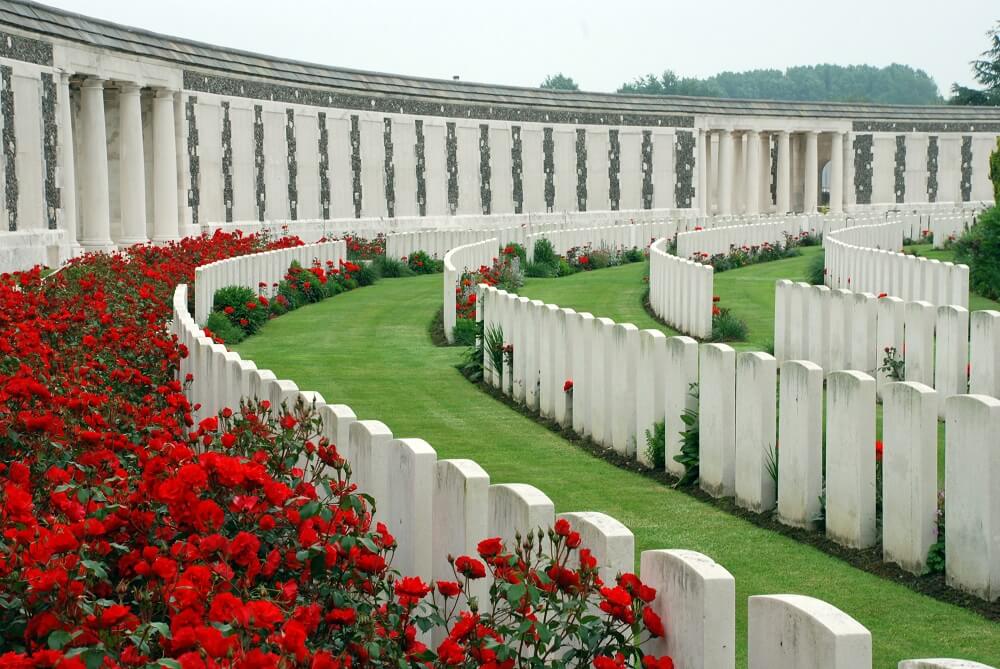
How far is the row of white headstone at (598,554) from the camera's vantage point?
2.73 meters

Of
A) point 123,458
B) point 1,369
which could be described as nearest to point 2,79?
point 1,369

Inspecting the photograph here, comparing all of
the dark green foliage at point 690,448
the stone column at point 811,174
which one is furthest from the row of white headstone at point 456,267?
the stone column at point 811,174

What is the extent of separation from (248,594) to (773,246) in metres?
28.4

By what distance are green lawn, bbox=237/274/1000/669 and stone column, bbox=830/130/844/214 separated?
37.0 meters

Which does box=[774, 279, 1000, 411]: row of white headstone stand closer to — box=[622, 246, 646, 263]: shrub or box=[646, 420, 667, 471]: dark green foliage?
box=[646, 420, 667, 471]: dark green foliage

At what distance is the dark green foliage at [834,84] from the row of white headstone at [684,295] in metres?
123

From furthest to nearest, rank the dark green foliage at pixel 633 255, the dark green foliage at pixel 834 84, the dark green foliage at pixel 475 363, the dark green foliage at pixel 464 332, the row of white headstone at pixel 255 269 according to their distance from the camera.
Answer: the dark green foliage at pixel 834 84 < the dark green foliage at pixel 633 255 < the row of white headstone at pixel 255 269 < the dark green foliage at pixel 464 332 < the dark green foliage at pixel 475 363

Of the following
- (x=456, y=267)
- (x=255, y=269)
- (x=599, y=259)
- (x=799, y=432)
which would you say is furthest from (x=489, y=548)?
(x=599, y=259)

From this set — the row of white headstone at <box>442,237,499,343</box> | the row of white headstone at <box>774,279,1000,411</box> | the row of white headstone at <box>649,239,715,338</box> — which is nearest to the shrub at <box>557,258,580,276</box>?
the row of white headstone at <box>442,237,499,343</box>

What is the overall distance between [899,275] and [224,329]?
8.01 m

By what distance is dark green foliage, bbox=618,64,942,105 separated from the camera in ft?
473

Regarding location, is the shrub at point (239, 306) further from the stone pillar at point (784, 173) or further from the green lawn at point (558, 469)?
the stone pillar at point (784, 173)

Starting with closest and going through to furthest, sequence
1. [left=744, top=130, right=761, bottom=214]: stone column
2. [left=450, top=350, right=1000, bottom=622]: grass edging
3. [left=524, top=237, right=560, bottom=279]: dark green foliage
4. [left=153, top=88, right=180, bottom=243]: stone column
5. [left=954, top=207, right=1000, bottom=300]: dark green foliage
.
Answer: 1. [left=450, top=350, right=1000, bottom=622]: grass edging
2. [left=954, top=207, right=1000, bottom=300]: dark green foliage
3. [left=524, top=237, right=560, bottom=279]: dark green foliage
4. [left=153, top=88, right=180, bottom=243]: stone column
5. [left=744, top=130, right=761, bottom=214]: stone column

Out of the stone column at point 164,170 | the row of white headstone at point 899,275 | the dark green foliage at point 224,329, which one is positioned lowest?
the dark green foliage at point 224,329
